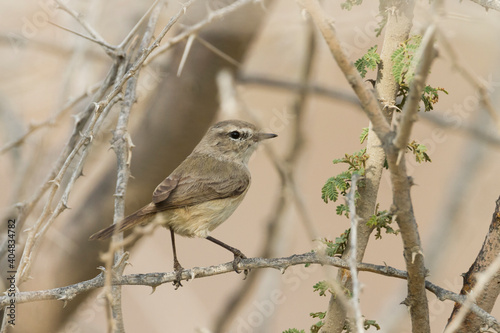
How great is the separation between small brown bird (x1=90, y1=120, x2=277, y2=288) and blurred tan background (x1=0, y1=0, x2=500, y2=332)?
391 mm

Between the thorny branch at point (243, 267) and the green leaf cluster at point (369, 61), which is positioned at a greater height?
the green leaf cluster at point (369, 61)

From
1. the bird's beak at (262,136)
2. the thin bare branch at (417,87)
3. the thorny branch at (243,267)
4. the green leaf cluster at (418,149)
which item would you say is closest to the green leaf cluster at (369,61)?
the green leaf cluster at (418,149)

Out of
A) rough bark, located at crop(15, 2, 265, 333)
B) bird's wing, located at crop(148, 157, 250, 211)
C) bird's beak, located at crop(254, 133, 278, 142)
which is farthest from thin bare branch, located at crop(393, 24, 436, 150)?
rough bark, located at crop(15, 2, 265, 333)

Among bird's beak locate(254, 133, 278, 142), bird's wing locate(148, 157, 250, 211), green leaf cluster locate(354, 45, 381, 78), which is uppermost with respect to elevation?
bird's beak locate(254, 133, 278, 142)

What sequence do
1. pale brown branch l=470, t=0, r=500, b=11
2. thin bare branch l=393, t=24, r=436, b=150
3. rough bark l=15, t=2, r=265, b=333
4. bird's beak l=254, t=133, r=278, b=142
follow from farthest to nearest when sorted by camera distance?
rough bark l=15, t=2, r=265, b=333
bird's beak l=254, t=133, r=278, b=142
pale brown branch l=470, t=0, r=500, b=11
thin bare branch l=393, t=24, r=436, b=150

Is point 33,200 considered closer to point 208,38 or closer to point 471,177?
point 208,38

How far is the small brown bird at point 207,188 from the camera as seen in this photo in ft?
12.9

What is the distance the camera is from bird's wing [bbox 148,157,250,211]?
397 centimetres

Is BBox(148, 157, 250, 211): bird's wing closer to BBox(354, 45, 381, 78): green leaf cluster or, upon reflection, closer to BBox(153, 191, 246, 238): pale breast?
BBox(153, 191, 246, 238): pale breast

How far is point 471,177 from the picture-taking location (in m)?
5.60

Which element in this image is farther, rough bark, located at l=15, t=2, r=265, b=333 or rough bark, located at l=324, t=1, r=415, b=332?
rough bark, located at l=15, t=2, r=265, b=333

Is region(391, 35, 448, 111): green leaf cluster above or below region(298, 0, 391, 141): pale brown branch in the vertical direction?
above

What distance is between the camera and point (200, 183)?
422 centimetres

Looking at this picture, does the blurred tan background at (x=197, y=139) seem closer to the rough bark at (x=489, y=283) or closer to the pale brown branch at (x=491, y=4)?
the pale brown branch at (x=491, y=4)
